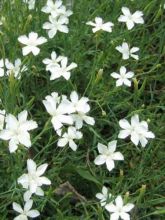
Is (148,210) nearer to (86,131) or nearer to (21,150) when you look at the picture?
(86,131)

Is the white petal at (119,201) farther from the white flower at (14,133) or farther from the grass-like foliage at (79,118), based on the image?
the white flower at (14,133)

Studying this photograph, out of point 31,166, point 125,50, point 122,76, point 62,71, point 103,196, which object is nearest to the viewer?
point 31,166

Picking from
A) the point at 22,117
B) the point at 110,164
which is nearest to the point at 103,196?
the point at 110,164

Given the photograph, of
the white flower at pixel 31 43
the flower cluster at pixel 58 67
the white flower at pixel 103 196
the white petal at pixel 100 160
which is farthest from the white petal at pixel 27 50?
the white flower at pixel 103 196

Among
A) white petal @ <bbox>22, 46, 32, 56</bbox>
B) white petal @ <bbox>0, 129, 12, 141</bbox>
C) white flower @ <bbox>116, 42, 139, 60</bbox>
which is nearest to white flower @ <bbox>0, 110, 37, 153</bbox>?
white petal @ <bbox>0, 129, 12, 141</bbox>

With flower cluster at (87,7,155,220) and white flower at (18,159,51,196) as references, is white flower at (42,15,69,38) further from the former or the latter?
white flower at (18,159,51,196)

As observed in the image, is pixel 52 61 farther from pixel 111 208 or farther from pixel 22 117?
pixel 111 208

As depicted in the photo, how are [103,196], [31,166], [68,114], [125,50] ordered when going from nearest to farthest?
[31,166] < [68,114] < [103,196] < [125,50]
